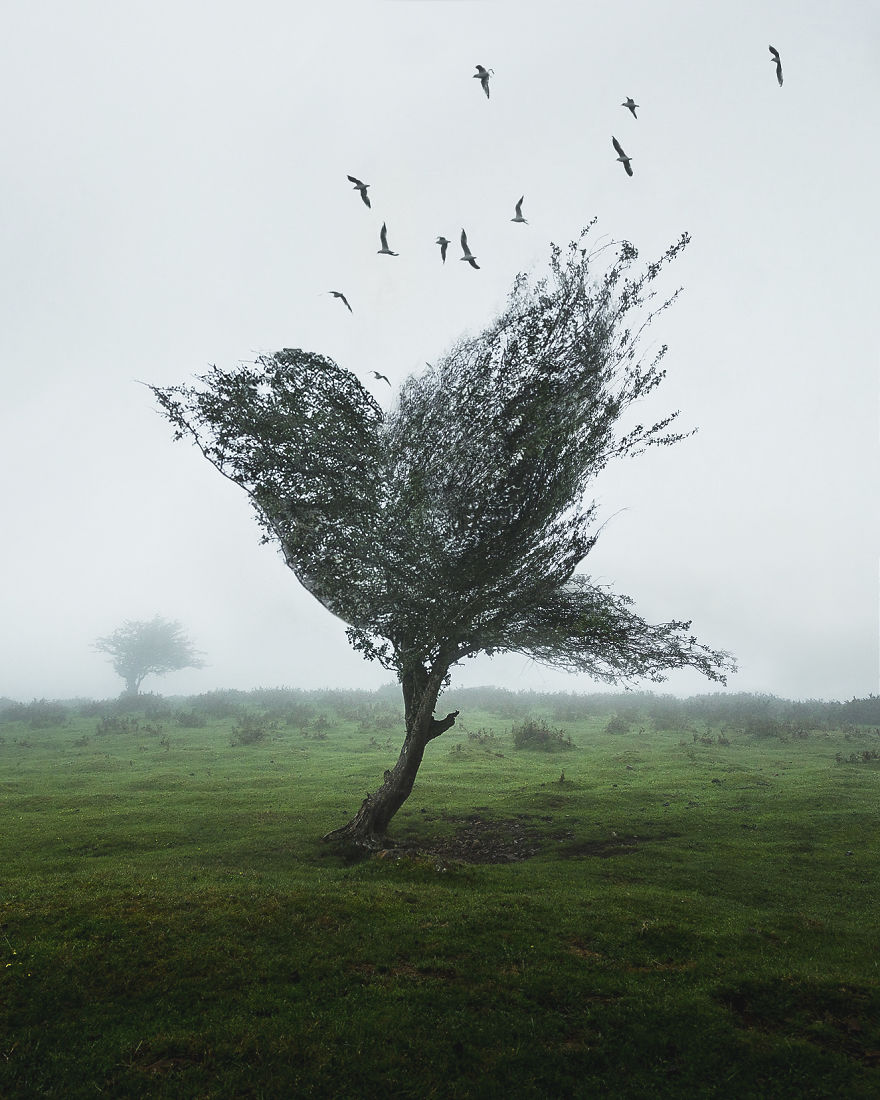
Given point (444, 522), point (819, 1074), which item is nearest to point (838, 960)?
point (819, 1074)

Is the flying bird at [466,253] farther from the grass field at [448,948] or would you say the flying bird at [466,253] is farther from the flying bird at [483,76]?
the grass field at [448,948]

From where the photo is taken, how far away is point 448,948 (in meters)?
11.3

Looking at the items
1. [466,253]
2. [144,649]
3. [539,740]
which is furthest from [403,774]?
[144,649]

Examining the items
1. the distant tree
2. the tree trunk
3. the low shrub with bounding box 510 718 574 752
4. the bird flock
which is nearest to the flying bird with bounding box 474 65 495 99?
the bird flock

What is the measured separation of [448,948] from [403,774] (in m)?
9.87

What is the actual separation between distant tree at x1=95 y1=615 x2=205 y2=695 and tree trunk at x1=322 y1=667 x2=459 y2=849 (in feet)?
323

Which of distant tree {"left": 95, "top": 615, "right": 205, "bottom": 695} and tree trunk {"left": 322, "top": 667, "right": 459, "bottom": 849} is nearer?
tree trunk {"left": 322, "top": 667, "right": 459, "bottom": 849}

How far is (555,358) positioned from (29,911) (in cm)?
2098

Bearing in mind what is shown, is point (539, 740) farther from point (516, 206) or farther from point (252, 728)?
point (516, 206)

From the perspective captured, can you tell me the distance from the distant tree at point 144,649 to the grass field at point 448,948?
283 ft

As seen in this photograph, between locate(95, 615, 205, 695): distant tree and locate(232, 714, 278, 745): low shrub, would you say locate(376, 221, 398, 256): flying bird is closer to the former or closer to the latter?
locate(232, 714, 278, 745): low shrub

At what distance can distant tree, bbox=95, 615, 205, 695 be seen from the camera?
106 meters

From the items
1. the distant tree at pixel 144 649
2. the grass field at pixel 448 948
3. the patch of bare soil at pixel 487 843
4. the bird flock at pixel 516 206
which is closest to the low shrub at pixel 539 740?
the grass field at pixel 448 948

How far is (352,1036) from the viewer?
28.3ft
